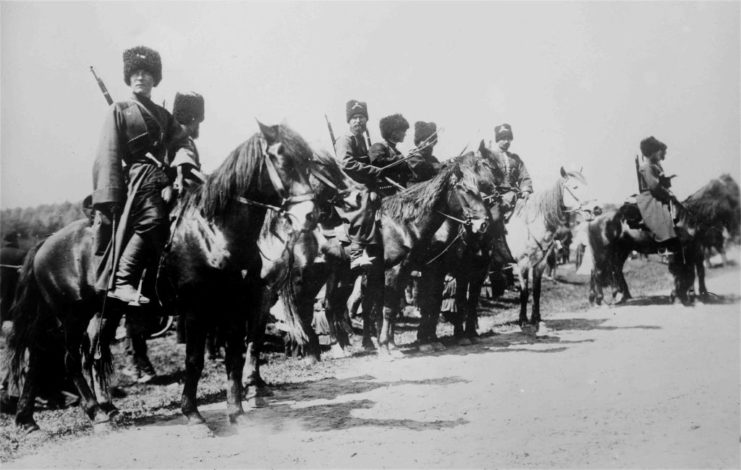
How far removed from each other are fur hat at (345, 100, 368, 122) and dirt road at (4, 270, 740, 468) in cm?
364

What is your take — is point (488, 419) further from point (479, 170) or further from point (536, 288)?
point (536, 288)

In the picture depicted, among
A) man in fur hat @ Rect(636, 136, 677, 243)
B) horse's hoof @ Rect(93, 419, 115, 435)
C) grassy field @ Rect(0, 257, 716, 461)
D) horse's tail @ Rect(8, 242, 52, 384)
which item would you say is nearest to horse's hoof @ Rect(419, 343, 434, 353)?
grassy field @ Rect(0, 257, 716, 461)

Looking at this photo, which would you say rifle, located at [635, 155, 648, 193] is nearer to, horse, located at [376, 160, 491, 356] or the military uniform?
horse, located at [376, 160, 491, 356]

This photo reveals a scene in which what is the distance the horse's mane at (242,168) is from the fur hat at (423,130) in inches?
237

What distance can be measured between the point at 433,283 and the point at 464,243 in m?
0.81

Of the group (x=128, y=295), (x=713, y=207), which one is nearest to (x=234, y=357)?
(x=128, y=295)

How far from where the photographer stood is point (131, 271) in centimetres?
535

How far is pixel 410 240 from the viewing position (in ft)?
29.3

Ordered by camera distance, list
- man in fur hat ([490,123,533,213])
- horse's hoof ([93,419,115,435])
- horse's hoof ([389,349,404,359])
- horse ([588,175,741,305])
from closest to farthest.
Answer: horse's hoof ([93,419,115,435]), horse's hoof ([389,349,404,359]), man in fur hat ([490,123,533,213]), horse ([588,175,741,305])

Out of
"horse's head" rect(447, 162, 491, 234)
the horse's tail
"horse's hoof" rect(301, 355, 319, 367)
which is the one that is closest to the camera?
the horse's tail

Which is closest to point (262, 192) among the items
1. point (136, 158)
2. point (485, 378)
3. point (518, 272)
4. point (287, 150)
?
point (287, 150)

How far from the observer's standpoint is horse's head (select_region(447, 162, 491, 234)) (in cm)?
878

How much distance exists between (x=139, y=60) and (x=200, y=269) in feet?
6.91

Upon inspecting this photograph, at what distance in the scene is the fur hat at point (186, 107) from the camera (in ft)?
20.8
